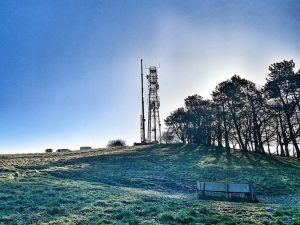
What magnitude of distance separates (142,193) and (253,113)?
36.8 m

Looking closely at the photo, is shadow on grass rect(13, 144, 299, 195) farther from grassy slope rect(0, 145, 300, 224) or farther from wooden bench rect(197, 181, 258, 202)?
wooden bench rect(197, 181, 258, 202)

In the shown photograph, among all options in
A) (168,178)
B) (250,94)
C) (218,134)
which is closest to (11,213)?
(168,178)

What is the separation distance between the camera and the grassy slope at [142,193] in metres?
15.4

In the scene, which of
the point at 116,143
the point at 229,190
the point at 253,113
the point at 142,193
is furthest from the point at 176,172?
the point at 116,143

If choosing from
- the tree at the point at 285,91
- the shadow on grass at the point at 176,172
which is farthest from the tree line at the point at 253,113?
the shadow on grass at the point at 176,172

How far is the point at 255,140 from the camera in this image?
57188mm

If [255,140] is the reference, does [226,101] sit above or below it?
above

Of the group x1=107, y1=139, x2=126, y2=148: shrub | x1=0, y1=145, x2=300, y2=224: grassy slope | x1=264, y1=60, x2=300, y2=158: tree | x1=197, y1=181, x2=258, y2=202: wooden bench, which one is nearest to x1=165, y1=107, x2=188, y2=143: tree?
x1=107, y1=139, x2=126, y2=148: shrub

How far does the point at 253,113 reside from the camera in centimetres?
5453

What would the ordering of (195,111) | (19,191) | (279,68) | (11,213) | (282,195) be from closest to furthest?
(11,213) < (19,191) < (282,195) < (279,68) < (195,111)

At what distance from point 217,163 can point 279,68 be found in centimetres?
2076

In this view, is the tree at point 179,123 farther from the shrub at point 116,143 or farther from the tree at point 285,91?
the tree at point 285,91

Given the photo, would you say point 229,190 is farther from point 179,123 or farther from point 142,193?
point 179,123

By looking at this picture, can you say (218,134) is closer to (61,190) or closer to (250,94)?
(250,94)
